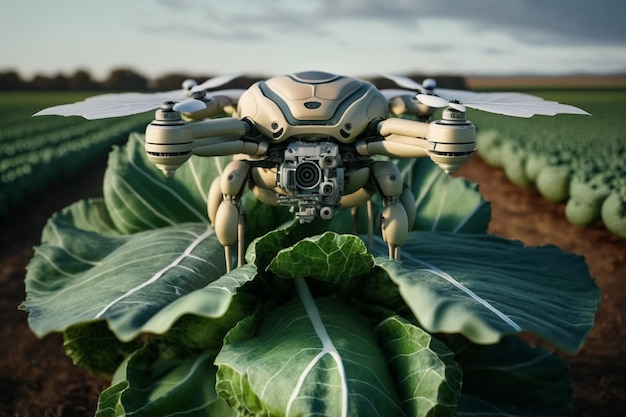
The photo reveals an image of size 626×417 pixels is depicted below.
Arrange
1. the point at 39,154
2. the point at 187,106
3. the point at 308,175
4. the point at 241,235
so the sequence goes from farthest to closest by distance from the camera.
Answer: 1. the point at 39,154
2. the point at 241,235
3. the point at 308,175
4. the point at 187,106

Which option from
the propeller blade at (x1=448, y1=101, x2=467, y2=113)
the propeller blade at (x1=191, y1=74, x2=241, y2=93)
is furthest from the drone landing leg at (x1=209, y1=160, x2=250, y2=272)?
the propeller blade at (x1=448, y1=101, x2=467, y2=113)

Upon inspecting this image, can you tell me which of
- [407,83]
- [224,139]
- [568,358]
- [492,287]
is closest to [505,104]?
[407,83]

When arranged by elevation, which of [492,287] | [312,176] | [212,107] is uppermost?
[212,107]

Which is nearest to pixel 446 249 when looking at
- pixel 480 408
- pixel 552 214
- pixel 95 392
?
pixel 480 408

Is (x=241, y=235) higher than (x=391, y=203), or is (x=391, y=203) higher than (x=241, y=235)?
(x=391, y=203)

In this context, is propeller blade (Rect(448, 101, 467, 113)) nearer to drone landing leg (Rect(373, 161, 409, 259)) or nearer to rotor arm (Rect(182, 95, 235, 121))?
drone landing leg (Rect(373, 161, 409, 259))

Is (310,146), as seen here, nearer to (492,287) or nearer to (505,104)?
(505,104)

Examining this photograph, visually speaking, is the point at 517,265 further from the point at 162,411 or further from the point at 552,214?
the point at 552,214
